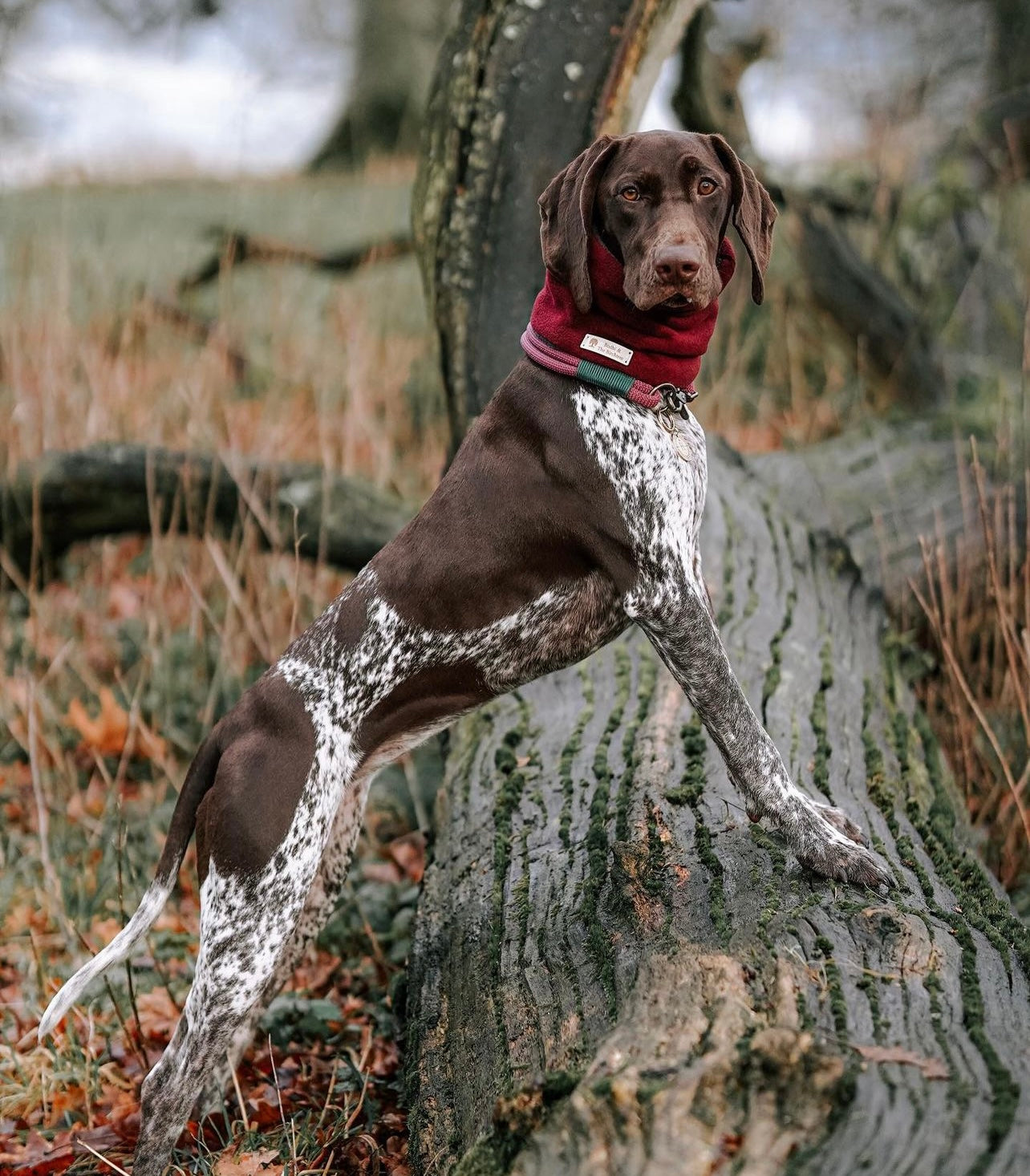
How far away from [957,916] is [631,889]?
675 mm

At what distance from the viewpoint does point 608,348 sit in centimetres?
277

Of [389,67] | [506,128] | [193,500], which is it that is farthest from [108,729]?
[389,67]

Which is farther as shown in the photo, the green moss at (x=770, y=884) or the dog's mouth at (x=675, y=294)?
the dog's mouth at (x=675, y=294)

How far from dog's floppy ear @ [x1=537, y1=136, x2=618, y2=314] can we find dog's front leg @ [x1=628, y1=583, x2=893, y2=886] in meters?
0.70

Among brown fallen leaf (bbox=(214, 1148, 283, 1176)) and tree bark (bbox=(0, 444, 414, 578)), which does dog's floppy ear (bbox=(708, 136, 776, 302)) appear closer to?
brown fallen leaf (bbox=(214, 1148, 283, 1176))

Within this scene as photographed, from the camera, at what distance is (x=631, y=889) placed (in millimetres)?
2586

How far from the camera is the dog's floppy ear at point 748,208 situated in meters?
2.70

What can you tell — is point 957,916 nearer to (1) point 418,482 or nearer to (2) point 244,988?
(2) point 244,988

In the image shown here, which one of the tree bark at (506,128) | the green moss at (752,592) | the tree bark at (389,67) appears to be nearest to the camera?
the green moss at (752,592)

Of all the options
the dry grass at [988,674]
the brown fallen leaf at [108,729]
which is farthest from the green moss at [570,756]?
the brown fallen leaf at [108,729]

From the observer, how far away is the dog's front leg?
2637mm

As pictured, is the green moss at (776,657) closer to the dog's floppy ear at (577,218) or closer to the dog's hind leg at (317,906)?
the dog's hind leg at (317,906)

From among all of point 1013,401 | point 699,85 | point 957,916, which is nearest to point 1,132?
point 699,85

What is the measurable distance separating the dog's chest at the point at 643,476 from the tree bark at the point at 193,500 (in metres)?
2.11
